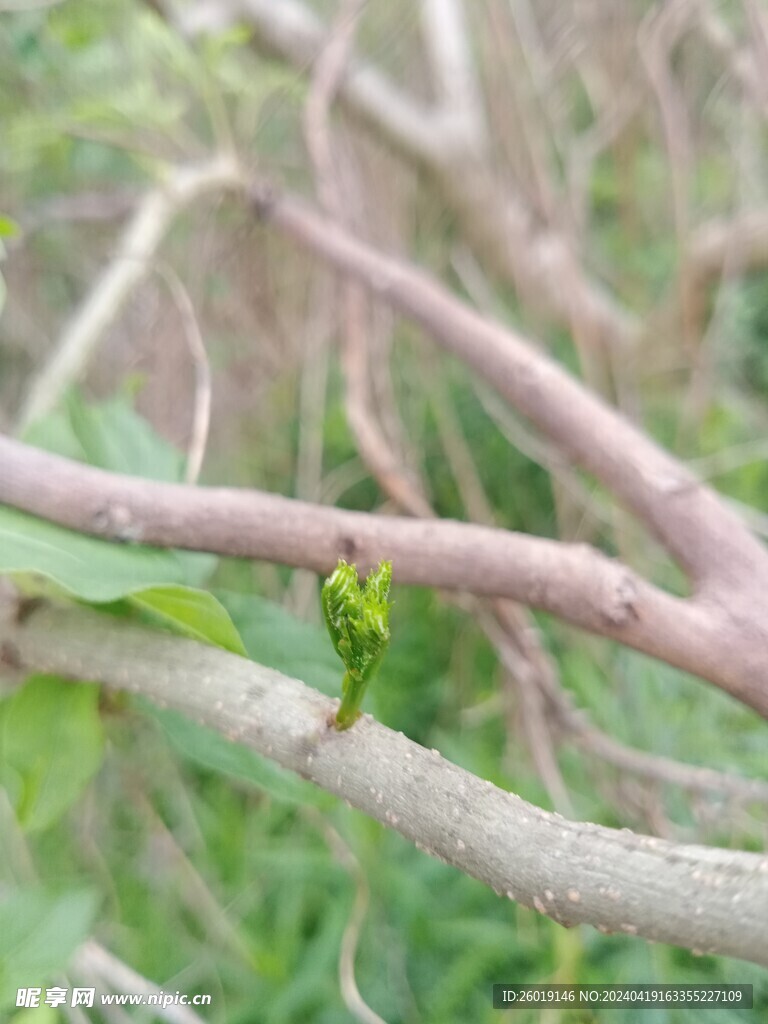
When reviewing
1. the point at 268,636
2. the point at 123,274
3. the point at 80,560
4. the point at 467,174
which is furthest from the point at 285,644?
the point at 467,174

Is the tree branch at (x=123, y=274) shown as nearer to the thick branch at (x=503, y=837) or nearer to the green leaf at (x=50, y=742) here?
the green leaf at (x=50, y=742)

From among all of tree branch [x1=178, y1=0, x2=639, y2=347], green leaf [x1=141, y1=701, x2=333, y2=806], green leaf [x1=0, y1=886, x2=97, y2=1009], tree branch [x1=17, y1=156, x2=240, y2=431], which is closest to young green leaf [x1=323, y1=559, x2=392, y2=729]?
green leaf [x1=141, y1=701, x2=333, y2=806]

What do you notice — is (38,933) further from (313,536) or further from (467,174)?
(467,174)

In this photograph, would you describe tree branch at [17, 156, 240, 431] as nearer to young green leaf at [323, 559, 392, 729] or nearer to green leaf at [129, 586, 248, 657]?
green leaf at [129, 586, 248, 657]

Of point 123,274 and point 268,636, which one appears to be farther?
point 123,274

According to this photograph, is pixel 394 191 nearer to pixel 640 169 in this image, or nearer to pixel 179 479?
pixel 640 169

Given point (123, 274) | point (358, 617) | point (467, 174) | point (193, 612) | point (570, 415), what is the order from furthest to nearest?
point (467, 174) < point (123, 274) < point (570, 415) < point (193, 612) < point (358, 617)
